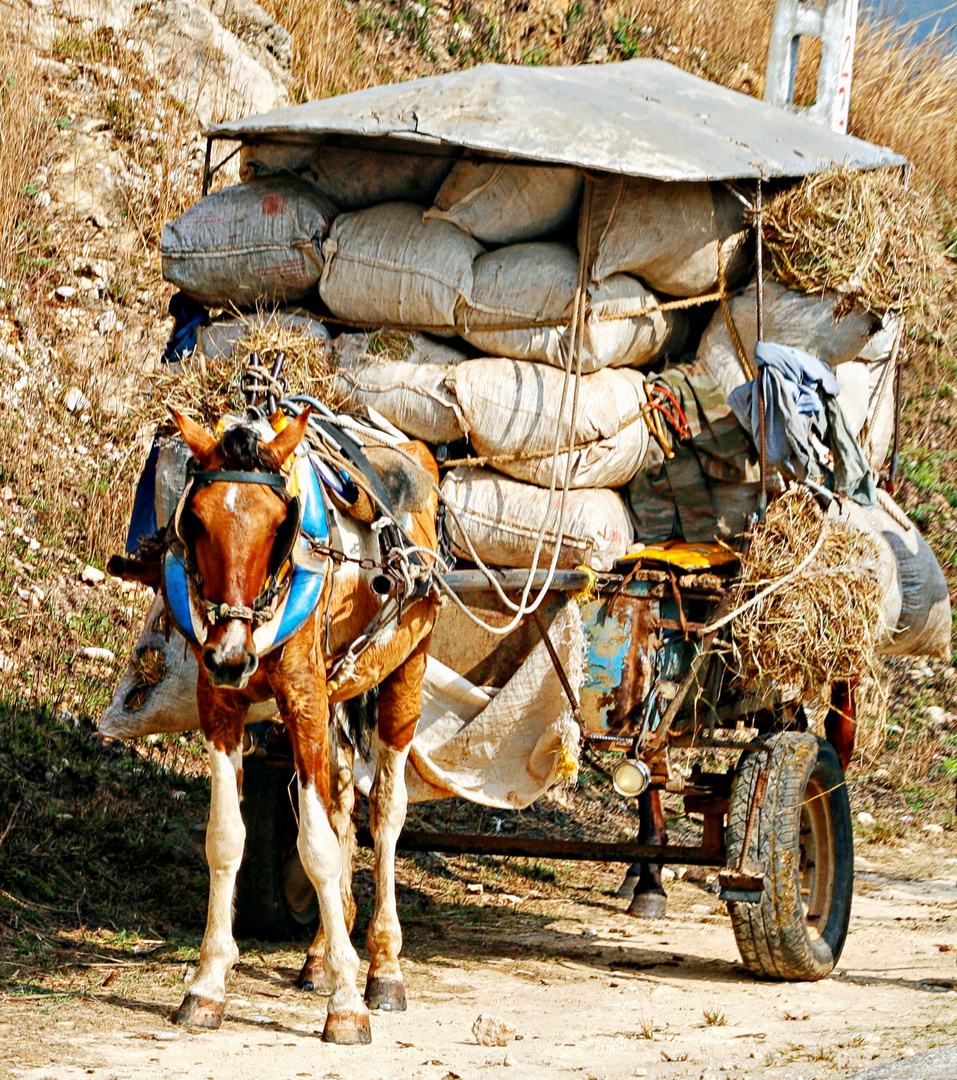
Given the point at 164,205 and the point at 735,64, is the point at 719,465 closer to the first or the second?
the point at 164,205

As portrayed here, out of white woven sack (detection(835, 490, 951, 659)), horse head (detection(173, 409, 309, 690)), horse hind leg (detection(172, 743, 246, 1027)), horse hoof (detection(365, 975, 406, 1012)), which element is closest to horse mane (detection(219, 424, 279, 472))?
horse head (detection(173, 409, 309, 690))

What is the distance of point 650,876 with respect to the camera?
7.67 meters

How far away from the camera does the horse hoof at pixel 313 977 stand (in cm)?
555

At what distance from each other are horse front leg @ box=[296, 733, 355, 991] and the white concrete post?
6.27 meters

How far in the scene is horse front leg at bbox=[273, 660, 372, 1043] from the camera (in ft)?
15.5

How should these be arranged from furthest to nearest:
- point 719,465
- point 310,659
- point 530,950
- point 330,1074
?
point 530,950 < point 719,465 < point 310,659 < point 330,1074

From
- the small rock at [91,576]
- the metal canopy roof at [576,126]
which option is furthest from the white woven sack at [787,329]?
the small rock at [91,576]

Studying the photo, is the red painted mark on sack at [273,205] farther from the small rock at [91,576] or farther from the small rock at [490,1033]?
the small rock at [91,576]

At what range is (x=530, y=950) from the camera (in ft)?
21.9

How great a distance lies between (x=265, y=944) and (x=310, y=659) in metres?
2.16

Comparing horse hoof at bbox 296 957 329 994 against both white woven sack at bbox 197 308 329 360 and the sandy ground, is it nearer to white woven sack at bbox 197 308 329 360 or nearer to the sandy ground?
the sandy ground

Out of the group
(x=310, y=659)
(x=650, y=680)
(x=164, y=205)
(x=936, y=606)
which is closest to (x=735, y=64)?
(x=164, y=205)

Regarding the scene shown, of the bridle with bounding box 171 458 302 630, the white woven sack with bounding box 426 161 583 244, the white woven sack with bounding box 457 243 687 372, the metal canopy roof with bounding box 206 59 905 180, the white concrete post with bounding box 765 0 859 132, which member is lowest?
the bridle with bounding box 171 458 302 630

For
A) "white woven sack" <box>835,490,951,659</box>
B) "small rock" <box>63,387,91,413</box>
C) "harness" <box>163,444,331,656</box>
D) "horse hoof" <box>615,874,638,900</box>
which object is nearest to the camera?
"harness" <box>163,444,331,656</box>
